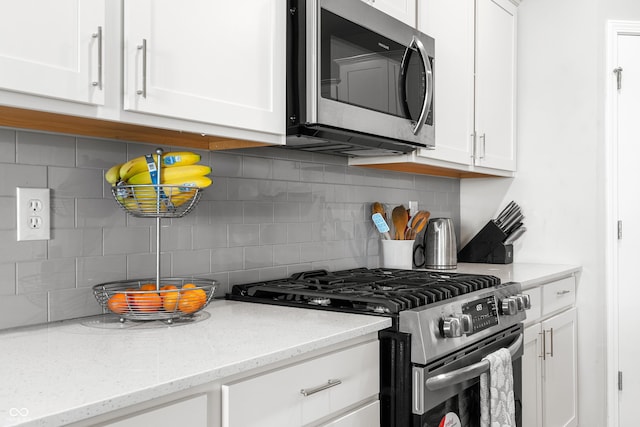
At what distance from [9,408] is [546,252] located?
283cm

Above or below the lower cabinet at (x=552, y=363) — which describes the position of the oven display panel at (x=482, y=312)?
above

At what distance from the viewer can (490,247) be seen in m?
3.12

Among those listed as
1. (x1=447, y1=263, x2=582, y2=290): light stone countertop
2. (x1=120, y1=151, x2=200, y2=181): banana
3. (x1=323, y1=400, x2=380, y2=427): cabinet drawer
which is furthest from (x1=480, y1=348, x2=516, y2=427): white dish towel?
(x1=120, y1=151, x2=200, y2=181): banana

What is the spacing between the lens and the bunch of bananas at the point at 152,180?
1457 millimetres

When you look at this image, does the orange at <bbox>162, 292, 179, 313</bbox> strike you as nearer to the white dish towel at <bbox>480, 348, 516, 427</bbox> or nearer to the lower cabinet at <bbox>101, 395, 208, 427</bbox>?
the lower cabinet at <bbox>101, 395, 208, 427</bbox>

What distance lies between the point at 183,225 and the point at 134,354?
2.25ft

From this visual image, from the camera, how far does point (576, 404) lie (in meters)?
2.97

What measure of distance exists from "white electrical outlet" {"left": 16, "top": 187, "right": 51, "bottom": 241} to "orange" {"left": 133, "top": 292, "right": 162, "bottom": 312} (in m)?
0.27

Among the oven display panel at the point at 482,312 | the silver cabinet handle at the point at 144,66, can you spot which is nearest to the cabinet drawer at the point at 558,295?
the oven display panel at the point at 482,312

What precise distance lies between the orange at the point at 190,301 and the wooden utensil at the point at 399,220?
1.34m

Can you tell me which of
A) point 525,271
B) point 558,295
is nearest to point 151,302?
point 525,271

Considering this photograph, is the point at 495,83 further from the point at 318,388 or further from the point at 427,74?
the point at 318,388

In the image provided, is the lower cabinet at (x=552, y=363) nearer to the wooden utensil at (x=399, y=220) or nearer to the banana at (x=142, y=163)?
the wooden utensil at (x=399, y=220)

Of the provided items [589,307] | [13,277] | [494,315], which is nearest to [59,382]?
[13,277]
